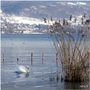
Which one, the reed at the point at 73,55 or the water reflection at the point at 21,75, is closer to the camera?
the reed at the point at 73,55

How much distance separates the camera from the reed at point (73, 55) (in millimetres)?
23188

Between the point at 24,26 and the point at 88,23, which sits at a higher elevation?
the point at 88,23

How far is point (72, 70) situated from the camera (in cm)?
2328

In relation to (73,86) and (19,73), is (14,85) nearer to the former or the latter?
(73,86)

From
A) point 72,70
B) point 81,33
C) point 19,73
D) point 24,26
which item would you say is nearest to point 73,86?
point 72,70

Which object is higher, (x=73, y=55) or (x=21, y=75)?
(x=73, y=55)

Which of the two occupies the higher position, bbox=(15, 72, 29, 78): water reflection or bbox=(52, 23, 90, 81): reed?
bbox=(52, 23, 90, 81): reed

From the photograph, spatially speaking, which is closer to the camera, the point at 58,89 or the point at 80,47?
the point at 58,89

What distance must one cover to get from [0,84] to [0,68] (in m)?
6.72

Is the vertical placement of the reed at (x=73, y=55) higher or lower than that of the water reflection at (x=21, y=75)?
higher

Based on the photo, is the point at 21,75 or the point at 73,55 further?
the point at 21,75

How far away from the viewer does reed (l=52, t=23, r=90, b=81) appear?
23.2 meters

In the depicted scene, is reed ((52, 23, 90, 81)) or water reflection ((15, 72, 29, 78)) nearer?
reed ((52, 23, 90, 81))

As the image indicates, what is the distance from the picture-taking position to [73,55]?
23.3 meters
